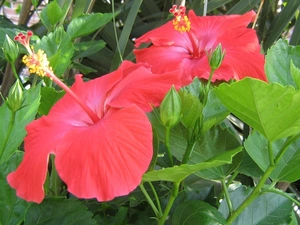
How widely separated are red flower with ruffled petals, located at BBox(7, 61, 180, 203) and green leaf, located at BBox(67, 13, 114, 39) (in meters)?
0.27

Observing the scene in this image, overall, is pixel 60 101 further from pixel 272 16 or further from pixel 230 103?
pixel 272 16

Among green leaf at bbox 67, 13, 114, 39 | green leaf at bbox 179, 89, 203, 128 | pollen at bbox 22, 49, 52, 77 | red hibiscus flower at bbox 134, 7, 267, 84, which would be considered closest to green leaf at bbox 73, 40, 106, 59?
green leaf at bbox 67, 13, 114, 39

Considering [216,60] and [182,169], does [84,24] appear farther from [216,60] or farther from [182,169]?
[182,169]

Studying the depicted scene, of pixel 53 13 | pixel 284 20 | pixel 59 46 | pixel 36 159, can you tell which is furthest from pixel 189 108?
pixel 284 20

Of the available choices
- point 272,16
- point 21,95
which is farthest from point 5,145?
point 272,16

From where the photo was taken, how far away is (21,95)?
1.79ft

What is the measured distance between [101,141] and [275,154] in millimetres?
228

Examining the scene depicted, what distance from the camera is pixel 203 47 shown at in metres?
0.71

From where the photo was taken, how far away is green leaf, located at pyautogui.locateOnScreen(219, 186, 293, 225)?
606 mm

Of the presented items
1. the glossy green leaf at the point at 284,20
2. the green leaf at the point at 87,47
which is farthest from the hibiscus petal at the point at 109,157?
the glossy green leaf at the point at 284,20

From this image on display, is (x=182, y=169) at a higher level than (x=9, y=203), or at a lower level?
higher

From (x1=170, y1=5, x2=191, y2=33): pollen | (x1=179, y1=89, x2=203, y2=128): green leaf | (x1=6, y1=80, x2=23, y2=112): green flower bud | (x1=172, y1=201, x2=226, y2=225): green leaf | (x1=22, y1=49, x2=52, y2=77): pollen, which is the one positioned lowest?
(x1=172, y1=201, x2=226, y2=225): green leaf

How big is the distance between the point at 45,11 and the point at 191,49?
0.94 ft

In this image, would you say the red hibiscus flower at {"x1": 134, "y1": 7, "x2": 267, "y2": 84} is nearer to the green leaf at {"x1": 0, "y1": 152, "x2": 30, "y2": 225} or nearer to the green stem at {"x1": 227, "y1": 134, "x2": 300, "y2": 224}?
the green stem at {"x1": 227, "y1": 134, "x2": 300, "y2": 224}
